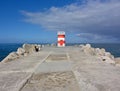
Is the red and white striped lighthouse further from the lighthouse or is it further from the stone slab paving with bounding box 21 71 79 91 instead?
the stone slab paving with bounding box 21 71 79 91

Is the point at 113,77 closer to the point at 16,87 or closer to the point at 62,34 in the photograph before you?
the point at 16,87

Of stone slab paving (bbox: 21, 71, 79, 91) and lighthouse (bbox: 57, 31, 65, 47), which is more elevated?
lighthouse (bbox: 57, 31, 65, 47)

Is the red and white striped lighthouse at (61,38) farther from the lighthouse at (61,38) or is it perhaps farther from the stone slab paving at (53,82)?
the stone slab paving at (53,82)

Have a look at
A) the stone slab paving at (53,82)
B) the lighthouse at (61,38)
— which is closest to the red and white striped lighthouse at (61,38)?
the lighthouse at (61,38)

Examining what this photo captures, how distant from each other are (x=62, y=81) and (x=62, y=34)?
11.6 meters

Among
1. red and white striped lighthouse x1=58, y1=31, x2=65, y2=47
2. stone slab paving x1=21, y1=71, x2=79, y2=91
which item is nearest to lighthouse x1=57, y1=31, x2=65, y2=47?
Answer: red and white striped lighthouse x1=58, y1=31, x2=65, y2=47

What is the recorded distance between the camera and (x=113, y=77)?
4.22m

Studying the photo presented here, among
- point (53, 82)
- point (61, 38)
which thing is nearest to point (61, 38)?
point (61, 38)

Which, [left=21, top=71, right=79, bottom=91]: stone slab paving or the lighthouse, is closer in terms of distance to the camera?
[left=21, top=71, right=79, bottom=91]: stone slab paving

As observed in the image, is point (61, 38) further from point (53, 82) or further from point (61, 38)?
point (53, 82)

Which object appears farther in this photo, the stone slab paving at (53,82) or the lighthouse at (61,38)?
the lighthouse at (61,38)

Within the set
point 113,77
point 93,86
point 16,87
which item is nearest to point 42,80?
point 16,87

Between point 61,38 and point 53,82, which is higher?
point 61,38

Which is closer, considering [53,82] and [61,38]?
[53,82]
